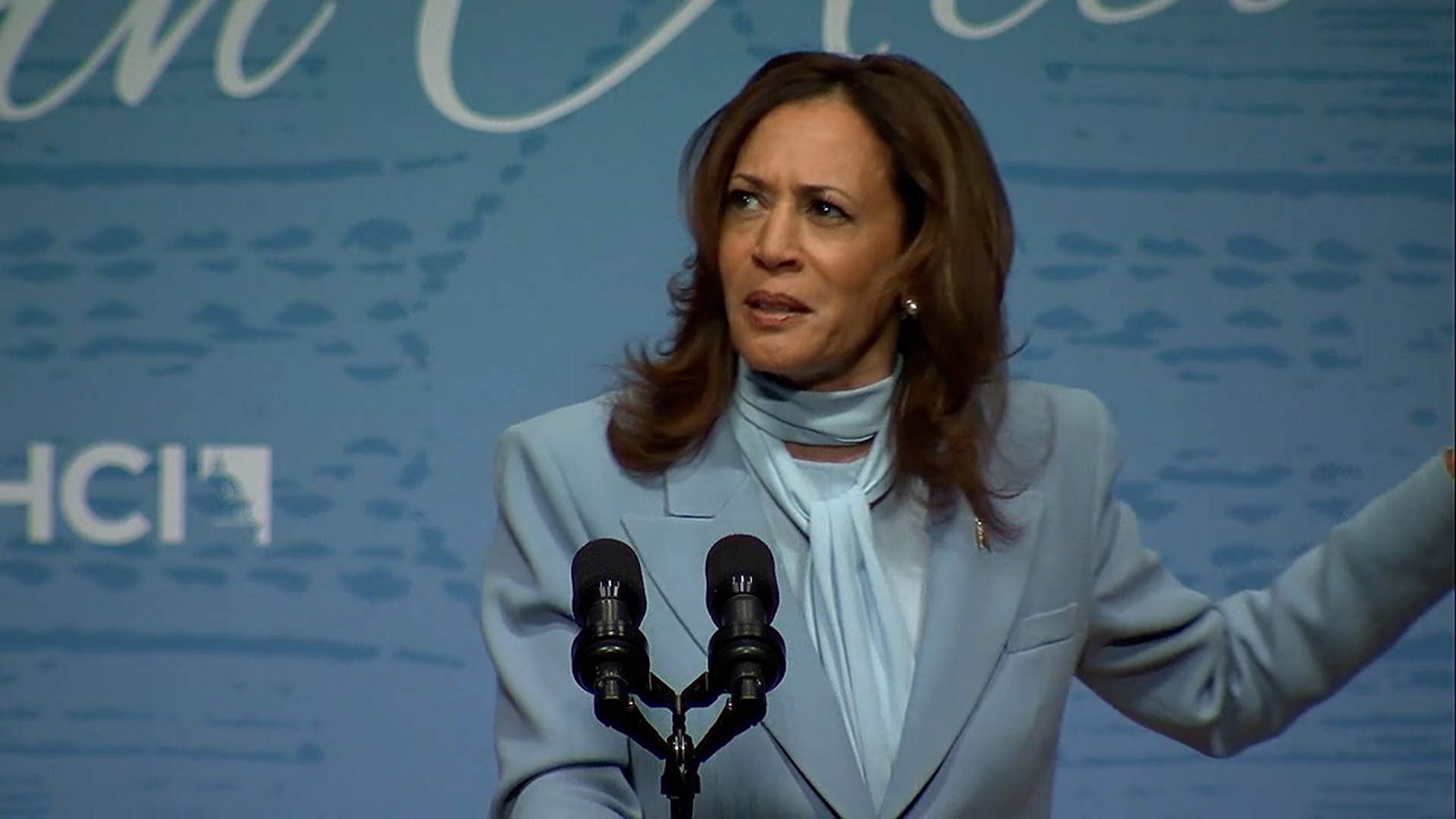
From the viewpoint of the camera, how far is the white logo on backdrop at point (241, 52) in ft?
10.9

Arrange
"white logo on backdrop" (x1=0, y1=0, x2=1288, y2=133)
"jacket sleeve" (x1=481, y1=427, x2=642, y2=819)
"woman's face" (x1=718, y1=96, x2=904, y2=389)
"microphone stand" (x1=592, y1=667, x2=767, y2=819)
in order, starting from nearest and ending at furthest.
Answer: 1. "microphone stand" (x1=592, y1=667, x2=767, y2=819)
2. "jacket sleeve" (x1=481, y1=427, x2=642, y2=819)
3. "woman's face" (x1=718, y1=96, x2=904, y2=389)
4. "white logo on backdrop" (x1=0, y1=0, x2=1288, y2=133)

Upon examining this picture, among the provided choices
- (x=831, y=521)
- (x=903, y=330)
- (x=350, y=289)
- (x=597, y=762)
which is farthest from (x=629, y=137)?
(x=597, y=762)

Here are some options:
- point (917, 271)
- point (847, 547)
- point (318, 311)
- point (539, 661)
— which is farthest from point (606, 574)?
point (318, 311)

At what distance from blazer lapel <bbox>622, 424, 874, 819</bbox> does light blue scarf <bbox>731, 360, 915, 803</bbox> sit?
0.03 m

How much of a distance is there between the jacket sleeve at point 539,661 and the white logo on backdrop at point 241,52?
1.02 meters

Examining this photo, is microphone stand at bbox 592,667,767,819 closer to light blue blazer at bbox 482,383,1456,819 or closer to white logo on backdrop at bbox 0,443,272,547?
light blue blazer at bbox 482,383,1456,819

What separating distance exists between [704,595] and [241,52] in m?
1.43

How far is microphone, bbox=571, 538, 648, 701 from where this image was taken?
1739mm

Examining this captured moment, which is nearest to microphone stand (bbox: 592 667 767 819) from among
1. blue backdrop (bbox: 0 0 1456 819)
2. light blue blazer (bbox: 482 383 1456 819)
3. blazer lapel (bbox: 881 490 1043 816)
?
light blue blazer (bbox: 482 383 1456 819)

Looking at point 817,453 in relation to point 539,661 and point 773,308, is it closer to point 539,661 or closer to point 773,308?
point 773,308

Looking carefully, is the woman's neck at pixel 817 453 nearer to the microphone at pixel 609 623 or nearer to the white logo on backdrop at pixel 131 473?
the microphone at pixel 609 623

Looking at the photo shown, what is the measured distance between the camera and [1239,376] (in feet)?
11.3

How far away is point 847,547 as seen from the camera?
237 cm

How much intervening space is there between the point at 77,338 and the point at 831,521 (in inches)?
58.0
